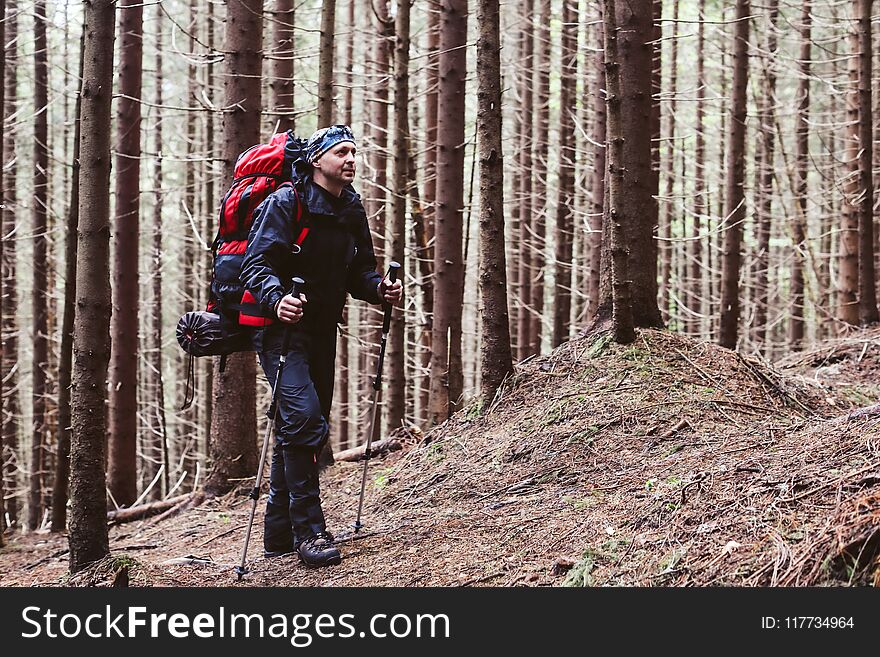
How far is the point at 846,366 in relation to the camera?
10789mm

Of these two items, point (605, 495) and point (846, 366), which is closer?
point (605, 495)

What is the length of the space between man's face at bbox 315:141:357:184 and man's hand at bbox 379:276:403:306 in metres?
0.76

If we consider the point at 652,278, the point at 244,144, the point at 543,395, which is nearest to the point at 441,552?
the point at 543,395

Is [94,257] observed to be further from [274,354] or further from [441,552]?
[441,552]

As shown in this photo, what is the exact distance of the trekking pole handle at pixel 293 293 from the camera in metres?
5.32

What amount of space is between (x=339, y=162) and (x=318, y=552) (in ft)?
8.32

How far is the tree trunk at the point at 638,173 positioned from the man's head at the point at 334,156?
358 centimetres

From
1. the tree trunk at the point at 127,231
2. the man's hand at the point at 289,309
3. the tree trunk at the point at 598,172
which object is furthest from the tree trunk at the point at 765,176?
the man's hand at the point at 289,309

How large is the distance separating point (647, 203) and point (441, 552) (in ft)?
14.7

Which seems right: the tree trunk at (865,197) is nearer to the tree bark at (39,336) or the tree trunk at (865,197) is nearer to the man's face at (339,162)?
the man's face at (339,162)

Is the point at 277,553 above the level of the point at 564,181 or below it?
below

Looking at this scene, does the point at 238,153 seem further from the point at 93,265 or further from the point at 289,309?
the point at 289,309

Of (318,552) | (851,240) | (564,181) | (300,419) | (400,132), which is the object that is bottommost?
(318,552)

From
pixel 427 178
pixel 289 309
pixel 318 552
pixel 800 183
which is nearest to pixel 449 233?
pixel 427 178
